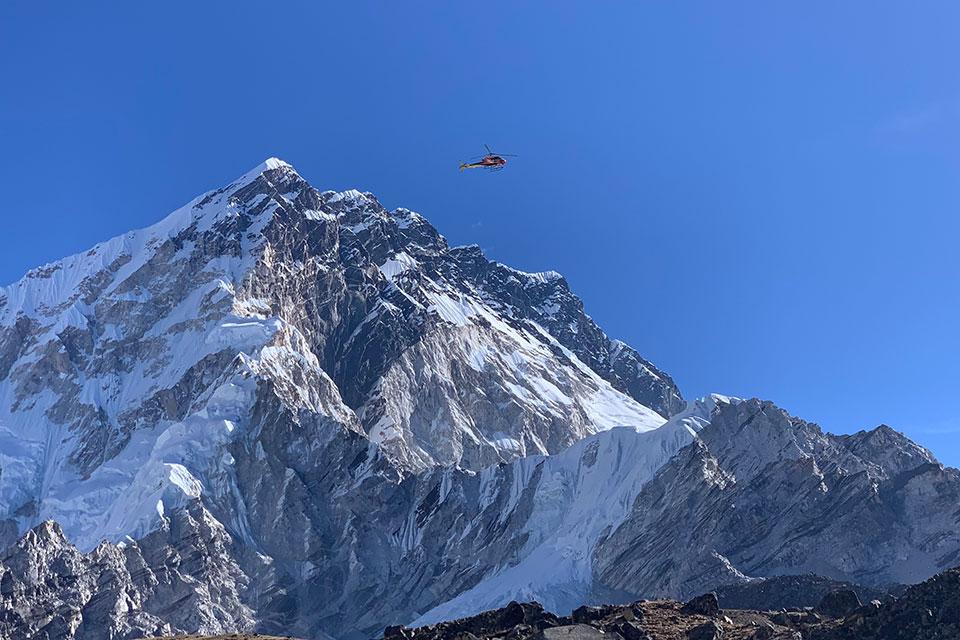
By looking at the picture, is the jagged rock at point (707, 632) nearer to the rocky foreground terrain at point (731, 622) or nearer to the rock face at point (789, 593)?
the rocky foreground terrain at point (731, 622)

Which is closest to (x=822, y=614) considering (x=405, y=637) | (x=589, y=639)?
(x=589, y=639)

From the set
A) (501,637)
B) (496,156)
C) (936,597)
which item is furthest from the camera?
(496,156)

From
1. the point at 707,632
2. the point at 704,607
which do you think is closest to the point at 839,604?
the point at 704,607

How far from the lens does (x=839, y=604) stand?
10050 cm

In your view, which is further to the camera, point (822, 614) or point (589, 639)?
point (822, 614)

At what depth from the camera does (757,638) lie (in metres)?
88.8

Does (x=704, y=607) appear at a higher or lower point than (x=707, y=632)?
higher

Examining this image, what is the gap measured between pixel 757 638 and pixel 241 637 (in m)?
50.8

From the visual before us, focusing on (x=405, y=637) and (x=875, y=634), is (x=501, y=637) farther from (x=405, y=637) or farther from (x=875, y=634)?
(x=875, y=634)

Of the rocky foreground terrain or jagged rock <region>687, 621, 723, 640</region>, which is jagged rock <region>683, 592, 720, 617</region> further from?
jagged rock <region>687, 621, 723, 640</region>

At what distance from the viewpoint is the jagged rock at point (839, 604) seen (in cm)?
9919

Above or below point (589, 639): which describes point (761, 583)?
above

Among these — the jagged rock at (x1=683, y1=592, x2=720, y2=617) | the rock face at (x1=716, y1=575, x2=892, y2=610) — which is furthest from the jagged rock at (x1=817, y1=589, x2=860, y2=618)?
the rock face at (x1=716, y1=575, x2=892, y2=610)

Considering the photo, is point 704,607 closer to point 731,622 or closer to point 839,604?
point 731,622
